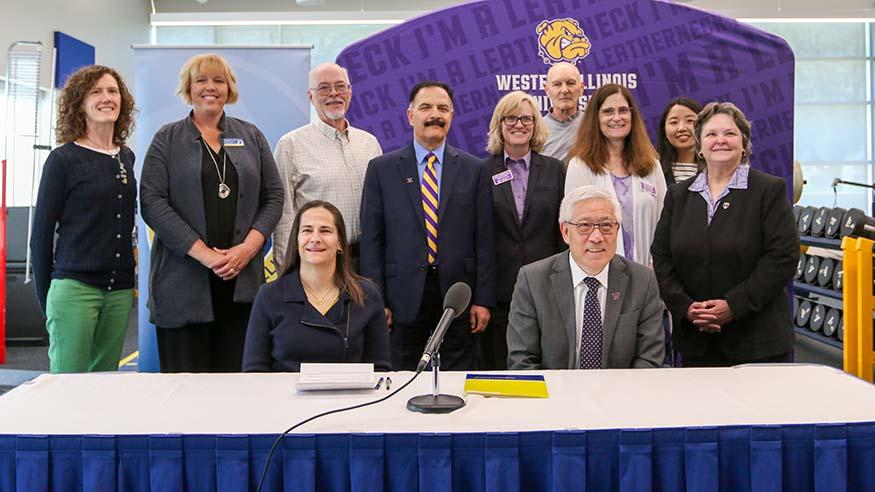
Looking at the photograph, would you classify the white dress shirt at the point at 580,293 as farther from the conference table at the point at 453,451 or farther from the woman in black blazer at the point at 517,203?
the woman in black blazer at the point at 517,203

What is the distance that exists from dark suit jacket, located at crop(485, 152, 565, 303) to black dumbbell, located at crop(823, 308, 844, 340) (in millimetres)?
3477

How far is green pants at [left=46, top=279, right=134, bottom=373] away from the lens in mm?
2766

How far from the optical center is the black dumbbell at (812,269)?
619 centimetres

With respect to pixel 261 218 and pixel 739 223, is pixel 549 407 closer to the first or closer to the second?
pixel 739 223

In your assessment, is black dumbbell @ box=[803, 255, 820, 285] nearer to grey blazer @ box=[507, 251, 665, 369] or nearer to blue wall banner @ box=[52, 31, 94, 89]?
grey blazer @ box=[507, 251, 665, 369]

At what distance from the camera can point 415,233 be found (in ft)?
A: 10.2

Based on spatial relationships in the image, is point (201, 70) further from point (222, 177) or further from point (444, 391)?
point (444, 391)

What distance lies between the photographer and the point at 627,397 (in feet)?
6.02

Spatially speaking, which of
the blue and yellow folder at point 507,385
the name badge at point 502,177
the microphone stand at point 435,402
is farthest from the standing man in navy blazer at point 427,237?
the microphone stand at point 435,402

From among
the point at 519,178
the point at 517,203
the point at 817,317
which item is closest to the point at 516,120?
the point at 519,178

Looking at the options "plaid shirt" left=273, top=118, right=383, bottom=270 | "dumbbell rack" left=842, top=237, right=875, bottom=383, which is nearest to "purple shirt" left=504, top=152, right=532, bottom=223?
"plaid shirt" left=273, top=118, right=383, bottom=270

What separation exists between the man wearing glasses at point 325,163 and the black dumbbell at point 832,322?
13.3 feet

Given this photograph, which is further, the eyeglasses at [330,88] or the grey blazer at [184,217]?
the eyeglasses at [330,88]

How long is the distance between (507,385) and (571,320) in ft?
1.55
